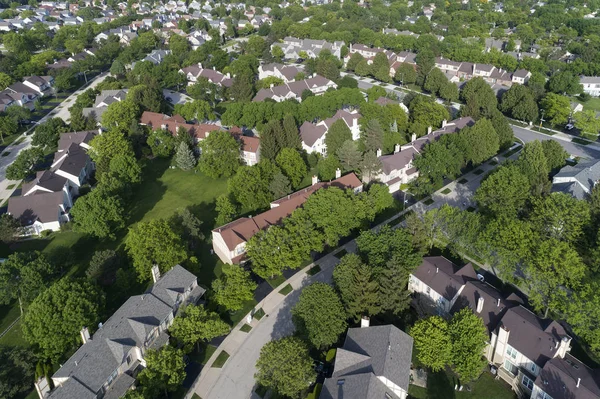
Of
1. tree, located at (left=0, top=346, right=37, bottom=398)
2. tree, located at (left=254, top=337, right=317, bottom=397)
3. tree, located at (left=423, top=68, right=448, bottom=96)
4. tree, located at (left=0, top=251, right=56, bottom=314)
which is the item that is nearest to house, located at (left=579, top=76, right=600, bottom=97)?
tree, located at (left=423, top=68, right=448, bottom=96)

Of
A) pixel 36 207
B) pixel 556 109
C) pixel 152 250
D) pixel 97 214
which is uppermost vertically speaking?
pixel 152 250

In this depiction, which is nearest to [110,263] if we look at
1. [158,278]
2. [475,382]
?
[158,278]

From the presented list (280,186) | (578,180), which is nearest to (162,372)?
(280,186)

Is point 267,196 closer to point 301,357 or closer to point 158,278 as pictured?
point 158,278

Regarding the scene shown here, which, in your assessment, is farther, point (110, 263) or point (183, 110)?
point (183, 110)

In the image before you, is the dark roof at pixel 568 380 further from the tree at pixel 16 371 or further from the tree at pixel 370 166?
the tree at pixel 16 371

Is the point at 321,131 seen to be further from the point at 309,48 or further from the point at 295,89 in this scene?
the point at 309,48
